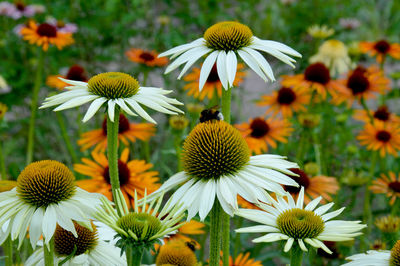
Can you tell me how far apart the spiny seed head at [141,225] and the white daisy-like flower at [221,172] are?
0.19 feet

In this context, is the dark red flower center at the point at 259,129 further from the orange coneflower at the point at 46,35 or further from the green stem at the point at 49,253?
the green stem at the point at 49,253

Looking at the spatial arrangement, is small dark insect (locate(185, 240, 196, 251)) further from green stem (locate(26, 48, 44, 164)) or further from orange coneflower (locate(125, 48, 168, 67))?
orange coneflower (locate(125, 48, 168, 67))

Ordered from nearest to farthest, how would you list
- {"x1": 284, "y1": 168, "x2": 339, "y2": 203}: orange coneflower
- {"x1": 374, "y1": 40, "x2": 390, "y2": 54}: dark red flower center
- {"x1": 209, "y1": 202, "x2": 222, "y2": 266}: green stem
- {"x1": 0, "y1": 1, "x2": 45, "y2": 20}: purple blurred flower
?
{"x1": 209, "y1": 202, "x2": 222, "y2": 266}: green stem → {"x1": 284, "y1": 168, "x2": 339, "y2": 203}: orange coneflower → {"x1": 374, "y1": 40, "x2": 390, "y2": 54}: dark red flower center → {"x1": 0, "y1": 1, "x2": 45, "y2": 20}: purple blurred flower

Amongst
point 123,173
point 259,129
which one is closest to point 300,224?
point 123,173

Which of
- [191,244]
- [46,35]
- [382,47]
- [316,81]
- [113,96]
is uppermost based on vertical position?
[382,47]

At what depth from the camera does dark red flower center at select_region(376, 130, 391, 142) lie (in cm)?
199

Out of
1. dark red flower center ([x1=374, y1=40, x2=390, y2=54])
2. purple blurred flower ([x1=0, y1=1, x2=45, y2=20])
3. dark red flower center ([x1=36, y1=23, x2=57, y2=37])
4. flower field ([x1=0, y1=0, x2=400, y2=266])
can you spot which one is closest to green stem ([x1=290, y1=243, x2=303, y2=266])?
flower field ([x1=0, y1=0, x2=400, y2=266])

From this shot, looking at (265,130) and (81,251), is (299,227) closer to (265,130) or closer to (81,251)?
(81,251)

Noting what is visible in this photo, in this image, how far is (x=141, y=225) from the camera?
2.54ft

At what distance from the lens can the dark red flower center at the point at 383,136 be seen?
6.54 feet

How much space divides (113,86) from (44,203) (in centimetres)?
26

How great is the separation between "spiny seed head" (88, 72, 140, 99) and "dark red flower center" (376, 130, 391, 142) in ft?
4.36

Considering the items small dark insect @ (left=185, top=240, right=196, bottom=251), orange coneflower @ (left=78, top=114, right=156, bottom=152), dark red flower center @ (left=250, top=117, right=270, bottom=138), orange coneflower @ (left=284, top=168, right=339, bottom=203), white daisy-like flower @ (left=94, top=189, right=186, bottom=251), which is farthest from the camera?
dark red flower center @ (left=250, top=117, right=270, bottom=138)

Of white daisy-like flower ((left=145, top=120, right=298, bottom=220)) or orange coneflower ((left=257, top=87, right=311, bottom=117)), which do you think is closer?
white daisy-like flower ((left=145, top=120, right=298, bottom=220))
